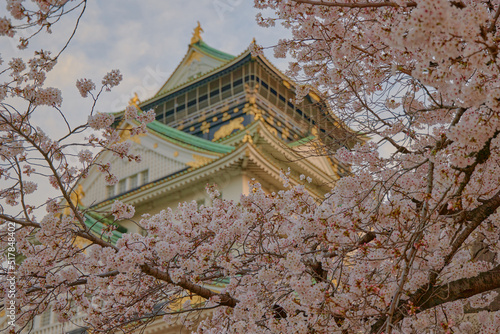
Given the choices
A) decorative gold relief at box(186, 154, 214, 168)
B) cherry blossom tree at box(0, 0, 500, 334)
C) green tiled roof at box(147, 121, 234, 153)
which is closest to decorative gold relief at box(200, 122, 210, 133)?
green tiled roof at box(147, 121, 234, 153)

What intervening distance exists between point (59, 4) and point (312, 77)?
3.30 metres

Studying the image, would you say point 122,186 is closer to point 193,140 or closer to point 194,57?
point 193,140

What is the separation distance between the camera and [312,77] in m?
6.63

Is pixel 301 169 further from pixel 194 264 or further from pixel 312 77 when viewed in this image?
pixel 194 264

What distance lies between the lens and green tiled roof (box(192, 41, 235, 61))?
25947 millimetres

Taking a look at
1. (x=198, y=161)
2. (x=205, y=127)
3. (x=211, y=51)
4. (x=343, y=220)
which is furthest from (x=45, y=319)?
(x=211, y=51)

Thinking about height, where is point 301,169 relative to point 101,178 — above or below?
below

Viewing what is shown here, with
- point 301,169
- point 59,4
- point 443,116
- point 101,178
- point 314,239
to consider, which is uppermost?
point 101,178

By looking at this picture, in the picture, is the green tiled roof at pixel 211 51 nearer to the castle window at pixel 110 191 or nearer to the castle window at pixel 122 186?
the castle window at pixel 122 186

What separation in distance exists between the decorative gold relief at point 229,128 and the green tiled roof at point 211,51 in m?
6.28

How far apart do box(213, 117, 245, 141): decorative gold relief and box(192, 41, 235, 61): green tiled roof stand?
6.28 metres

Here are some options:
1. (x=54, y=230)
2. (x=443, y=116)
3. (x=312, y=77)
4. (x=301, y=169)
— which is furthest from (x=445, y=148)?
(x=301, y=169)

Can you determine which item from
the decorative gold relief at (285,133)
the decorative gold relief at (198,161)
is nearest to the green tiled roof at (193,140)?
the decorative gold relief at (198,161)

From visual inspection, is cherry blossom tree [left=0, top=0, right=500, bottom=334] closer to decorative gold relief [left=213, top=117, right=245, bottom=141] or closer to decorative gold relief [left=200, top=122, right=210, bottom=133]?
decorative gold relief [left=213, top=117, right=245, bottom=141]
